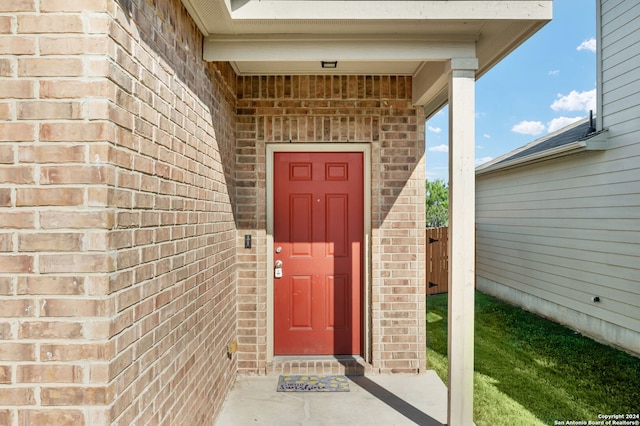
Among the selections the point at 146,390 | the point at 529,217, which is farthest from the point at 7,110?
the point at 529,217

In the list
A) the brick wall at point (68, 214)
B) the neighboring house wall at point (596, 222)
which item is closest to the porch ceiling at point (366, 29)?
the brick wall at point (68, 214)

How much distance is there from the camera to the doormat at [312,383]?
123 inches

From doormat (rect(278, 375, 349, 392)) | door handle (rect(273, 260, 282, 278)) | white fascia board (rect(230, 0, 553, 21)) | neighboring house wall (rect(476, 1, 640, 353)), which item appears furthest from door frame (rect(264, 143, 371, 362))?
neighboring house wall (rect(476, 1, 640, 353))

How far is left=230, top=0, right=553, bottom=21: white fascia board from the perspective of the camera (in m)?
2.18

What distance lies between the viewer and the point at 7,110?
126 cm

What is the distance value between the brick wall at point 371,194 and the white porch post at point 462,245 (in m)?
0.99

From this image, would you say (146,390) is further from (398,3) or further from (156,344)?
(398,3)

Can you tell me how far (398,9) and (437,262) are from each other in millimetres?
6071

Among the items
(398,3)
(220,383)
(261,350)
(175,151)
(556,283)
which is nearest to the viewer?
(175,151)

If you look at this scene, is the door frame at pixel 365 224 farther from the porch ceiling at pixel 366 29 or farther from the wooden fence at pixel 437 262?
the wooden fence at pixel 437 262

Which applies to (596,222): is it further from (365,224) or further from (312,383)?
(312,383)

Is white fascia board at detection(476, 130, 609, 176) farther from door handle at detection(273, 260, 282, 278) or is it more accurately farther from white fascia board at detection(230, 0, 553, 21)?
door handle at detection(273, 260, 282, 278)

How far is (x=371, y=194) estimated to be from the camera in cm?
348

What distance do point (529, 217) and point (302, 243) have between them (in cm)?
480
